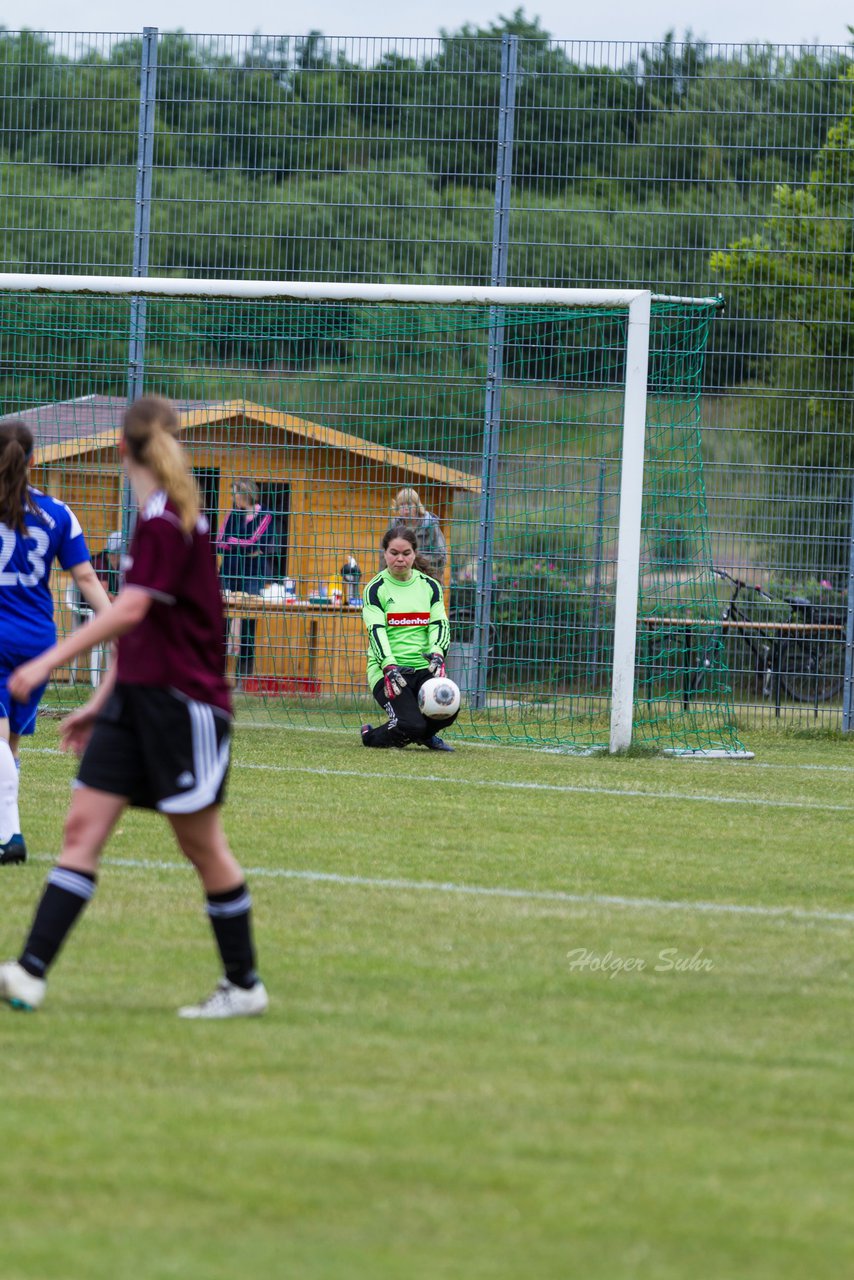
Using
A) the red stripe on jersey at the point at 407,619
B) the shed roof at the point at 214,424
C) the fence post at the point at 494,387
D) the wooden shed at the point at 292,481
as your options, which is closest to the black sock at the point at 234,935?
the red stripe on jersey at the point at 407,619

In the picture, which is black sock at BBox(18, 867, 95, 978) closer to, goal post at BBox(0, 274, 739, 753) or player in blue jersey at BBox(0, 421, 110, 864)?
player in blue jersey at BBox(0, 421, 110, 864)

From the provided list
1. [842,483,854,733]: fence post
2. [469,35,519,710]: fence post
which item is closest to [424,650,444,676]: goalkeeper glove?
[469,35,519,710]: fence post

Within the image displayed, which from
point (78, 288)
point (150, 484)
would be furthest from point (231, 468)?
point (150, 484)

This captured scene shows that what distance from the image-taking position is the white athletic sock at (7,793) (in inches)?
282

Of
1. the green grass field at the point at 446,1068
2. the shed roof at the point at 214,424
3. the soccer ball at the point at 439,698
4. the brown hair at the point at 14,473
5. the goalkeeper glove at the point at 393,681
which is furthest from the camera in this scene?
the shed roof at the point at 214,424

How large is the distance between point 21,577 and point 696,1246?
4.83 meters

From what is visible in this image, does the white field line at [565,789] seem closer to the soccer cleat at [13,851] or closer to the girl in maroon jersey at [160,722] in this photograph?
the soccer cleat at [13,851]

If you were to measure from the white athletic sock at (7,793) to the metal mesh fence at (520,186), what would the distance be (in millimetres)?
8210

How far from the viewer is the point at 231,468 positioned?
1459cm

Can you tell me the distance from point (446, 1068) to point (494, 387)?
10964 millimetres

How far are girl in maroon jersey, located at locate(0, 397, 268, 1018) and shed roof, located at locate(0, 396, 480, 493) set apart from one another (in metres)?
9.79

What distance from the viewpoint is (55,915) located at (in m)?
4.90

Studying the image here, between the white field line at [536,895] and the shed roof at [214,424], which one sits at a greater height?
the shed roof at [214,424]

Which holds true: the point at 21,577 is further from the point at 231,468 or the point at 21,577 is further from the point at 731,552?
the point at 731,552
